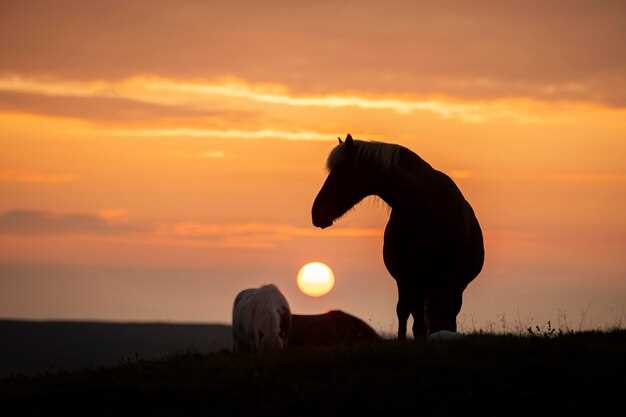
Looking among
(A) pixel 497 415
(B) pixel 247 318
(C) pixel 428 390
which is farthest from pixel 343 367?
(B) pixel 247 318

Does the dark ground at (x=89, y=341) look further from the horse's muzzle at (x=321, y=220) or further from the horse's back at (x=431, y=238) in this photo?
the horse's back at (x=431, y=238)

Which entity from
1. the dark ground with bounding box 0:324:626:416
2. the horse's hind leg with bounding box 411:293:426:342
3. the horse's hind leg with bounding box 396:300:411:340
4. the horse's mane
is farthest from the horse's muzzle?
the dark ground with bounding box 0:324:626:416

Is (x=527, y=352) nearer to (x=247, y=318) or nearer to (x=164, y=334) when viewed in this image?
(x=247, y=318)

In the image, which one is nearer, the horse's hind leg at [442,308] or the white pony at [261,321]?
the horse's hind leg at [442,308]

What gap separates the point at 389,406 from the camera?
40.7ft

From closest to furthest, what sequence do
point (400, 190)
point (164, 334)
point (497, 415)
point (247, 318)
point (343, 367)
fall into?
point (497, 415) < point (343, 367) < point (400, 190) < point (247, 318) < point (164, 334)

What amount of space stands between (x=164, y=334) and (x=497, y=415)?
8464 cm

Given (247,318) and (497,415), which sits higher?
(247,318)

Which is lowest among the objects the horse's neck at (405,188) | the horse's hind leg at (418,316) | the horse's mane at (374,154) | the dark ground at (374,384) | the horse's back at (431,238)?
the dark ground at (374,384)

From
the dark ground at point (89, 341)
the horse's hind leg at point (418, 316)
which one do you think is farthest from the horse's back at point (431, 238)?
the dark ground at point (89, 341)

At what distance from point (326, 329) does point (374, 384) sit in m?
14.6

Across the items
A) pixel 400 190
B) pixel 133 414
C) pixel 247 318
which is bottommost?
pixel 133 414

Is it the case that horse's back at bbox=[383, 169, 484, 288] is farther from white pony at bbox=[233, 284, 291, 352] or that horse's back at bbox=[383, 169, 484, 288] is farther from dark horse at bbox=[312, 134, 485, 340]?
Result: white pony at bbox=[233, 284, 291, 352]

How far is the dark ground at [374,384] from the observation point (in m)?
12.5
